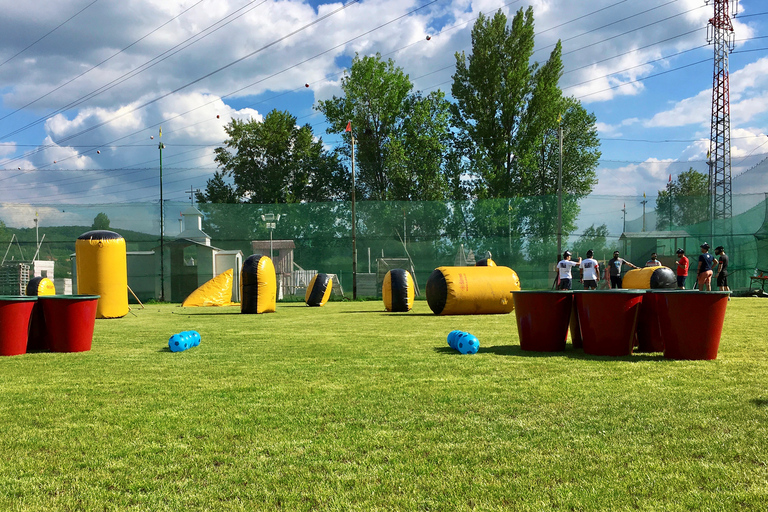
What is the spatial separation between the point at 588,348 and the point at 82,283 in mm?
13730

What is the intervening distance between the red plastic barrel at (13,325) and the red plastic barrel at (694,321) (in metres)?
8.20

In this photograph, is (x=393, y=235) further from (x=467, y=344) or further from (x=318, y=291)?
(x=467, y=344)

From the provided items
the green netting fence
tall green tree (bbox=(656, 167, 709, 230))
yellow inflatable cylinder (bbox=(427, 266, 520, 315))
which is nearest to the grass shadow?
yellow inflatable cylinder (bbox=(427, 266, 520, 315))

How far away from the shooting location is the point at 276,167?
44656 millimetres

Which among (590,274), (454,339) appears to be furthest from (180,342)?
(590,274)

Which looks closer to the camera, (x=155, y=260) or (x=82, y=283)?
(x=82, y=283)

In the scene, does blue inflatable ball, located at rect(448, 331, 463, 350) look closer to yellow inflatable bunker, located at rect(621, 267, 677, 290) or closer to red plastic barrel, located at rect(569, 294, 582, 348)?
red plastic barrel, located at rect(569, 294, 582, 348)

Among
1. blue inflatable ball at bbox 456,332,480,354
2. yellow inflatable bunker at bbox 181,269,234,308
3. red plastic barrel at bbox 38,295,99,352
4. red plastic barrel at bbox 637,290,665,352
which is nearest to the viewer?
red plastic barrel at bbox 637,290,665,352

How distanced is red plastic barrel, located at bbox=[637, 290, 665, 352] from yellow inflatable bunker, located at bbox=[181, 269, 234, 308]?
17.4 meters

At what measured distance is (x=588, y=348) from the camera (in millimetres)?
7332

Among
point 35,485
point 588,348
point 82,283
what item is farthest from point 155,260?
point 35,485

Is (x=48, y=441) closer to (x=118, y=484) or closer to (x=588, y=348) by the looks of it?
(x=118, y=484)

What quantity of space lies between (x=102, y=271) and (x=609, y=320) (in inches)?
537

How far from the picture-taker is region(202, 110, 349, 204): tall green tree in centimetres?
4256
